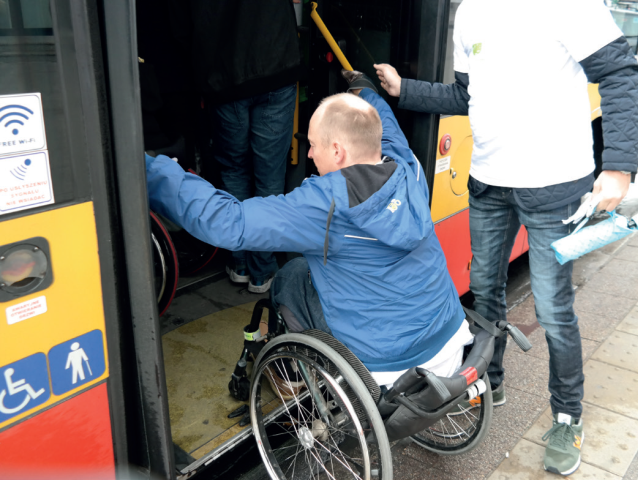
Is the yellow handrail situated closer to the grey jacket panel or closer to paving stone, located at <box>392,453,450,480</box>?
the grey jacket panel

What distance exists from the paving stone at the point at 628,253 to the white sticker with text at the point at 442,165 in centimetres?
269

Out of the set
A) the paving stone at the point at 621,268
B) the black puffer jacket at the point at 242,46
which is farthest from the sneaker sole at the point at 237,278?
the paving stone at the point at 621,268

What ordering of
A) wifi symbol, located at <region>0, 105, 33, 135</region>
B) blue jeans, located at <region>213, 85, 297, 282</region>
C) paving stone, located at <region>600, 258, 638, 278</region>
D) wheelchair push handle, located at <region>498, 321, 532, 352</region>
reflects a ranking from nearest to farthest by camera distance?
1. wifi symbol, located at <region>0, 105, 33, 135</region>
2. wheelchair push handle, located at <region>498, 321, 532, 352</region>
3. blue jeans, located at <region>213, 85, 297, 282</region>
4. paving stone, located at <region>600, 258, 638, 278</region>

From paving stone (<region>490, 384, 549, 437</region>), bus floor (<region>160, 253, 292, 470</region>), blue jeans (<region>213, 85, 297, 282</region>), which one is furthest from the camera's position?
blue jeans (<region>213, 85, 297, 282</region>)

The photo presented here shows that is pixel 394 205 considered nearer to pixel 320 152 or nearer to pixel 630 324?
pixel 320 152

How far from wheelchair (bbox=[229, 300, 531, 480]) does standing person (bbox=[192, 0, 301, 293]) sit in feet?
3.82

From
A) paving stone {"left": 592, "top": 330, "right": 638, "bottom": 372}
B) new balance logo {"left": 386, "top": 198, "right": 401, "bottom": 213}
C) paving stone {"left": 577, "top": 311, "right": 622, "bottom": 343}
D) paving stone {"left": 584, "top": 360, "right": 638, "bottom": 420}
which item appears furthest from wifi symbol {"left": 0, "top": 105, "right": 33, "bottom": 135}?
paving stone {"left": 577, "top": 311, "right": 622, "bottom": 343}

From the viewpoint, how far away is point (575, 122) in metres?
2.07

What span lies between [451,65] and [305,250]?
1.28 meters

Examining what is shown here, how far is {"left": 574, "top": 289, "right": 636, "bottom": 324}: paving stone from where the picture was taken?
146 inches

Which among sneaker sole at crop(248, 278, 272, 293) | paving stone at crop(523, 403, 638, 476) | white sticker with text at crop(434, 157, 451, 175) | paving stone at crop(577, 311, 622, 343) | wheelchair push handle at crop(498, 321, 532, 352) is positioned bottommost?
paving stone at crop(577, 311, 622, 343)

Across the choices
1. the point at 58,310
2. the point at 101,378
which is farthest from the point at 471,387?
the point at 58,310

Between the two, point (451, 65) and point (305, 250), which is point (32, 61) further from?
point (451, 65)

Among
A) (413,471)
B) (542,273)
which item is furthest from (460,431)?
(542,273)
